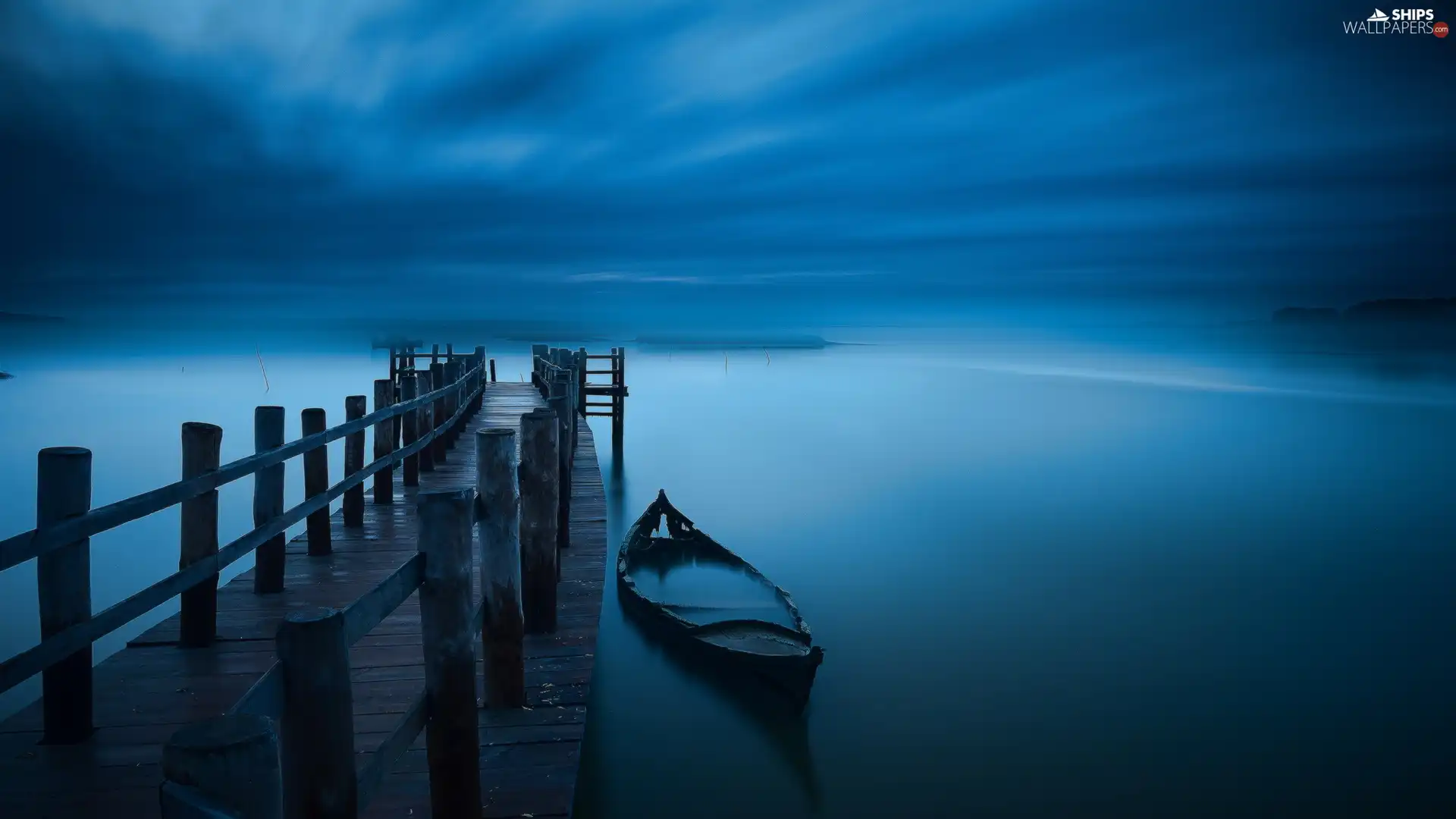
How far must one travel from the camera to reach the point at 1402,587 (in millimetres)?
14812

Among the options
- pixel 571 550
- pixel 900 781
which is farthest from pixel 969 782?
pixel 571 550

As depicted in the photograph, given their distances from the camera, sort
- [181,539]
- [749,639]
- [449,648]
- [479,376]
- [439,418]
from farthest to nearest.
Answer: [479,376] < [439,418] < [749,639] < [181,539] < [449,648]

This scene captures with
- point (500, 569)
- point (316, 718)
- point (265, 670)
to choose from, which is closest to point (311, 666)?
point (316, 718)

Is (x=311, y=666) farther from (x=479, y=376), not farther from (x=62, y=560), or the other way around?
(x=479, y=376)

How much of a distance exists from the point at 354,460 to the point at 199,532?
384 centimetres

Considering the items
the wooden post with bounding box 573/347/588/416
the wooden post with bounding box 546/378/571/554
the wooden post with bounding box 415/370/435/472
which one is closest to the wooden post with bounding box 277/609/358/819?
the wooden post with bounding box 546/378/571/554

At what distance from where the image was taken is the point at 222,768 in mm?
1283

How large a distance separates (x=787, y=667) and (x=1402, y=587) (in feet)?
48.5

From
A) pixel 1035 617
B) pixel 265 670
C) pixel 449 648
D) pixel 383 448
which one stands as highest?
pixel 383 448

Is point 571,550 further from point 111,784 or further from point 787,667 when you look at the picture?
point 111,784

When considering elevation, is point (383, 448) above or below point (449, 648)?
above

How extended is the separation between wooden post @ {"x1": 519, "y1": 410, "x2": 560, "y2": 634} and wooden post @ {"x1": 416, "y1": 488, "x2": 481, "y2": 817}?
68.1 inches

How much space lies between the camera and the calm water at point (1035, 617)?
7637mm

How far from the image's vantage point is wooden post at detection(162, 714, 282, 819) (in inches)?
49.9
